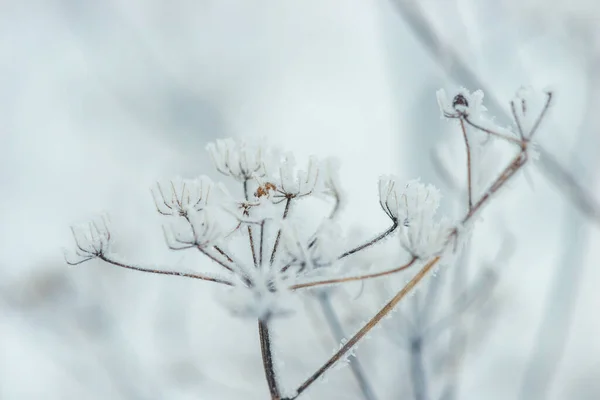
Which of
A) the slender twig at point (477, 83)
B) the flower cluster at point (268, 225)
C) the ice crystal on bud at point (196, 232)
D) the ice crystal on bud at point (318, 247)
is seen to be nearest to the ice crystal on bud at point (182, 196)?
the flower cluster at point (268, 225)

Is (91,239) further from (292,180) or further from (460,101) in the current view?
(460,101)

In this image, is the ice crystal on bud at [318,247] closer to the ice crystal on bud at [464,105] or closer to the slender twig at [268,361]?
the slender twig at [268,361]

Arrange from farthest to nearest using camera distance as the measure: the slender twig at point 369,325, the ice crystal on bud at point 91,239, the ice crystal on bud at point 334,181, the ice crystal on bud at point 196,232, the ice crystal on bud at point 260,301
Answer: the ice crystal on bud at point 334,181
the ice crystal on bud at point 91,239
the ice crystal on bud at point 196,232
the slender twig at point 369,325
the ice crystal on bud at point 260,301

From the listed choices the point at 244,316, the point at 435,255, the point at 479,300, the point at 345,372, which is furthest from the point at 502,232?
the point at 244,316

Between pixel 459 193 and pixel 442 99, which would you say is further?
pixel 459 193

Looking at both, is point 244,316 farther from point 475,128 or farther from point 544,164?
point 544,164

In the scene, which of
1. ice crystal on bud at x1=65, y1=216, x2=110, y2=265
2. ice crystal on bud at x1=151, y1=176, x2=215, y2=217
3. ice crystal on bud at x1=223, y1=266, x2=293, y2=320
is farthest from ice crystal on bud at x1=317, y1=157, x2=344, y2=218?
ice crystal on bud at x1=65, y1=216, x2=110, y2=265

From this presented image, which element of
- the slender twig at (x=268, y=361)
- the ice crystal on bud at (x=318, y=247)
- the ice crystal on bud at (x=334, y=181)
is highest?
the ice crystal on bud at (x=334, y=181)

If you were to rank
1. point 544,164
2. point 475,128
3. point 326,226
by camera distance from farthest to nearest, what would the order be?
point 544,164 → point 475,128 → point 326,226
